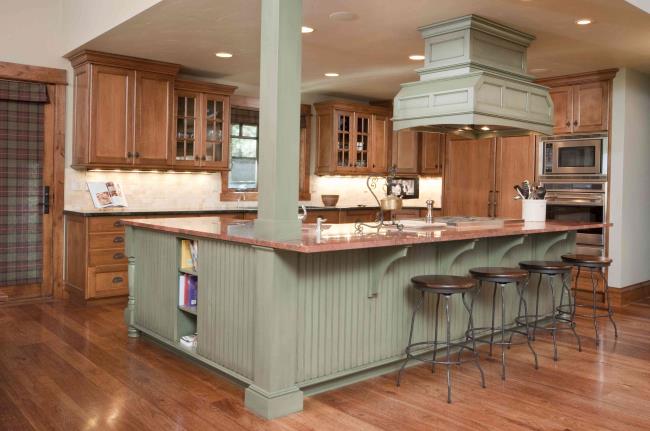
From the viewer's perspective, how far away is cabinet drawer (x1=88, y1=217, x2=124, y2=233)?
219 inches

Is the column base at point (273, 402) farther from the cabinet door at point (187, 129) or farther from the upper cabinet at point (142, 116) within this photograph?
the cabinet door at point (187, 129)

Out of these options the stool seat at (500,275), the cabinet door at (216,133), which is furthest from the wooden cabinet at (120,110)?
the stool seat at (500,275)

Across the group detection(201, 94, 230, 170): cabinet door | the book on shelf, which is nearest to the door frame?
detection(201, 94, 230, 170): cabinet door

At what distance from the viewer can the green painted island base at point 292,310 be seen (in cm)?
302

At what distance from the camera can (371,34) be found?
491 cm

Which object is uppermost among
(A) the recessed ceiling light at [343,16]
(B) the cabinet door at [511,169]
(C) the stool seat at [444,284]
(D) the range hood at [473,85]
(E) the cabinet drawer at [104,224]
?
(A) the recessed ceiling light at [343,16]

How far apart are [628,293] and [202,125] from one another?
16.4 feet

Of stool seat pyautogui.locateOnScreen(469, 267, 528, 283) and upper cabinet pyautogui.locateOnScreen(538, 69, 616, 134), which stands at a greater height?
upper cabinet pyautogui.locateOnScreen(538, 69, 616, 134)

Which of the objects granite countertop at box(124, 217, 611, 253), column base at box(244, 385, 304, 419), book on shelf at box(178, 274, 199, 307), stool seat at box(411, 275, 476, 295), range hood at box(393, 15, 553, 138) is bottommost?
column base at box(244, 385, 304, 419)

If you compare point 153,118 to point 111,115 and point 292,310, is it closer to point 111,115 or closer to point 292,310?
point 111,115

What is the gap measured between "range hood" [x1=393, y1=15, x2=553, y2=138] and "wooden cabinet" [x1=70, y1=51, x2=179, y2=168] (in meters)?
2.76

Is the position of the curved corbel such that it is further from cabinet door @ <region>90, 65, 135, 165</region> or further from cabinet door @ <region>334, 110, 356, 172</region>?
cabinet door @ <region>334, 110, 356, 172</region>

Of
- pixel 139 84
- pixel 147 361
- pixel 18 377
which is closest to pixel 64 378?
pixel 18 377

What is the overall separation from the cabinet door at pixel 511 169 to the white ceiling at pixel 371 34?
2.77 ft
